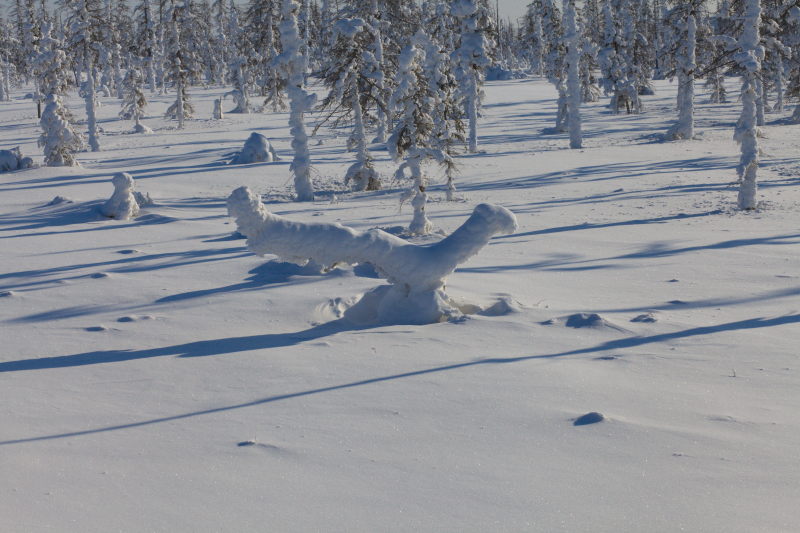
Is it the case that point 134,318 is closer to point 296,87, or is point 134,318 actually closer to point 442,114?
point 442,114

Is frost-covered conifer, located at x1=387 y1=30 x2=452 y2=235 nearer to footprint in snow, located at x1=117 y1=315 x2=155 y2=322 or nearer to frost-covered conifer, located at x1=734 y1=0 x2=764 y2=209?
frost-covered conifer, located at x1=734 y1=0 x2=764 y2=209

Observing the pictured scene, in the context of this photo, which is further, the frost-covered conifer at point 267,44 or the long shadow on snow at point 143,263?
the frost-covered conifer at point 267,44

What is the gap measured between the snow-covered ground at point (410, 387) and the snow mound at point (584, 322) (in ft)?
0.10

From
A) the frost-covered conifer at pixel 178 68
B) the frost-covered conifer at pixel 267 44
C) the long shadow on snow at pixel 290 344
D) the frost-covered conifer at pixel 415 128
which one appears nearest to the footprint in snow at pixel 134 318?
the long shadow on snow at pixel 290 344

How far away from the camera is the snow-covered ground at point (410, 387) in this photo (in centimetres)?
459

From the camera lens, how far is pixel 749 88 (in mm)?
15109

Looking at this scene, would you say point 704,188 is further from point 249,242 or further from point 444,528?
point 444,528

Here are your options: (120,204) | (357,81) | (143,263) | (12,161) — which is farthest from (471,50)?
(143,263)

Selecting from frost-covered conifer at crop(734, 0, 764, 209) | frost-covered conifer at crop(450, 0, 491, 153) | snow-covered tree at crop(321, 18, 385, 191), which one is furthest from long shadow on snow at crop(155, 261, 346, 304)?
frost-covered conifer at crop(450, 0, 491, 153)

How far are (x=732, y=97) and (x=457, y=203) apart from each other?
1536 inches

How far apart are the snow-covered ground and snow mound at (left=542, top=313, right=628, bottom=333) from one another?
3cm

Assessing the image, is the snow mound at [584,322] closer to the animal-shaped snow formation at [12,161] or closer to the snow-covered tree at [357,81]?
the snow-covered tree at [357,81]

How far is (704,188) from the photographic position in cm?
1864

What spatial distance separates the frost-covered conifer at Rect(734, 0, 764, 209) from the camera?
49.1ft
